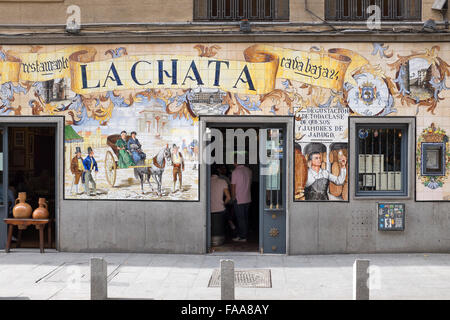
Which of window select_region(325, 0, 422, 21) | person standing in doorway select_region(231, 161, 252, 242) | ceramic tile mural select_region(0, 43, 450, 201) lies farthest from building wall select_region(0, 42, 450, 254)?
person standing in doorway select_region(231, 161, 252, 242)

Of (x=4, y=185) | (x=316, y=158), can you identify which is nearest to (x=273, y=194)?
(x=316, y=158)

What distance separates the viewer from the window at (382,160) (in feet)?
33.9

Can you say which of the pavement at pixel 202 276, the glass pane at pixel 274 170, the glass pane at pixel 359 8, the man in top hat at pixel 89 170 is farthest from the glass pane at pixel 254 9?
the pavement at pixel 202 276

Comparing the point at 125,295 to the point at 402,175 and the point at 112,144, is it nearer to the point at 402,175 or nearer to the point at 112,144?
the point at 112,144

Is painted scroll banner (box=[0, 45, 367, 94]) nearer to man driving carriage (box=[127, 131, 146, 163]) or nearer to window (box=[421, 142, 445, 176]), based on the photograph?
man driving carriage (box=[127, 131, 146, 163])

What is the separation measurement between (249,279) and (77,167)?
4.56 metres

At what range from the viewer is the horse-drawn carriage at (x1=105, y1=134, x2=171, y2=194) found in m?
10.3

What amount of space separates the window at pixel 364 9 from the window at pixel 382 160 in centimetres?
237

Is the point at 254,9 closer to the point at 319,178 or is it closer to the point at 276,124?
the point at 276,124

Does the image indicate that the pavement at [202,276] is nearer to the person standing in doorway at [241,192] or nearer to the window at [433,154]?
the person standing in doorway at [241,192]

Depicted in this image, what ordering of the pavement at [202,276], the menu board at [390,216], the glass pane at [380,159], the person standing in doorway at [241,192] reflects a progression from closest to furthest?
the pavement at [202,276]
the menu board at [390,216]
the glass pane at [380,159]
the person standing in doorway at [241,192]

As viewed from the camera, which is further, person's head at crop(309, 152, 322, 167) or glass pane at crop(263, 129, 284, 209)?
glass pane at crop(263, 129, 284, 209)

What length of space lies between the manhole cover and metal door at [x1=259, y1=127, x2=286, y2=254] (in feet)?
4.75
